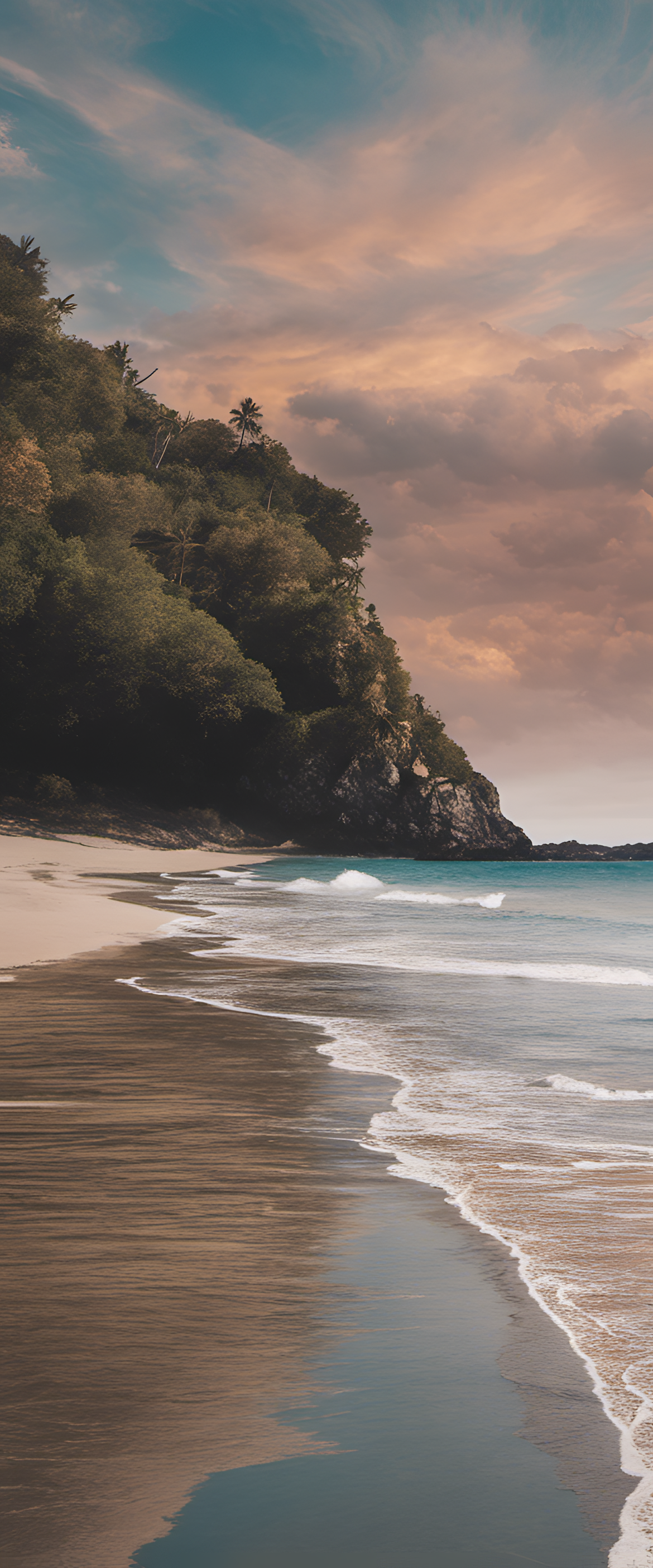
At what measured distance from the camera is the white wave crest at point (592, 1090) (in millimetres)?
6945

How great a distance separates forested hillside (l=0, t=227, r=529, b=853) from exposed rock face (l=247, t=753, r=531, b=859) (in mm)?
225

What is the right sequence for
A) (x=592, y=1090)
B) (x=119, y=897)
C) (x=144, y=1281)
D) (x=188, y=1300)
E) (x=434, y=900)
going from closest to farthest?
(x=188, y=1300)
(x=144, y=1281)
(x=592, y=1090)
(x=119, y=897)
(x=434, y=900)

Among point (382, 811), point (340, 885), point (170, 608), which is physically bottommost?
point (340, 885)

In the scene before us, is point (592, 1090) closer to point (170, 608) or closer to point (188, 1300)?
point (188, 1300)

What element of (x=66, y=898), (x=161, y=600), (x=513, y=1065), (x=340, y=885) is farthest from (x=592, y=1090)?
(x=161, y=600)

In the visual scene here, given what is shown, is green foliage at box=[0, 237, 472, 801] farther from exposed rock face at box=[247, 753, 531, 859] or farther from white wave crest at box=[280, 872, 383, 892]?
white wave crest at box=[280, 872, 383, 892]

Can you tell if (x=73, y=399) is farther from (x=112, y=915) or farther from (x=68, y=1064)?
(x=68, y=1064)

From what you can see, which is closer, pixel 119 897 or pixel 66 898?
pixel 66 898

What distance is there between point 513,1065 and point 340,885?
25.0 meters

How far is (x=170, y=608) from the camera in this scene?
48531mm

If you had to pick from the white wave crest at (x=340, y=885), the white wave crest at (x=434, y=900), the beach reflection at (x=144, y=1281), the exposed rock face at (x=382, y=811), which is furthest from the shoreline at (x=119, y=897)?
the exposed rock face at (x=382, y=811)

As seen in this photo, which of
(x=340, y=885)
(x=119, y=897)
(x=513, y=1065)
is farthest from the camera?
(x=340, y=885)

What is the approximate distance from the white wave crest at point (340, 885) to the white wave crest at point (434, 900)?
1571mm

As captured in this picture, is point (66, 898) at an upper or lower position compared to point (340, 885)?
lower
